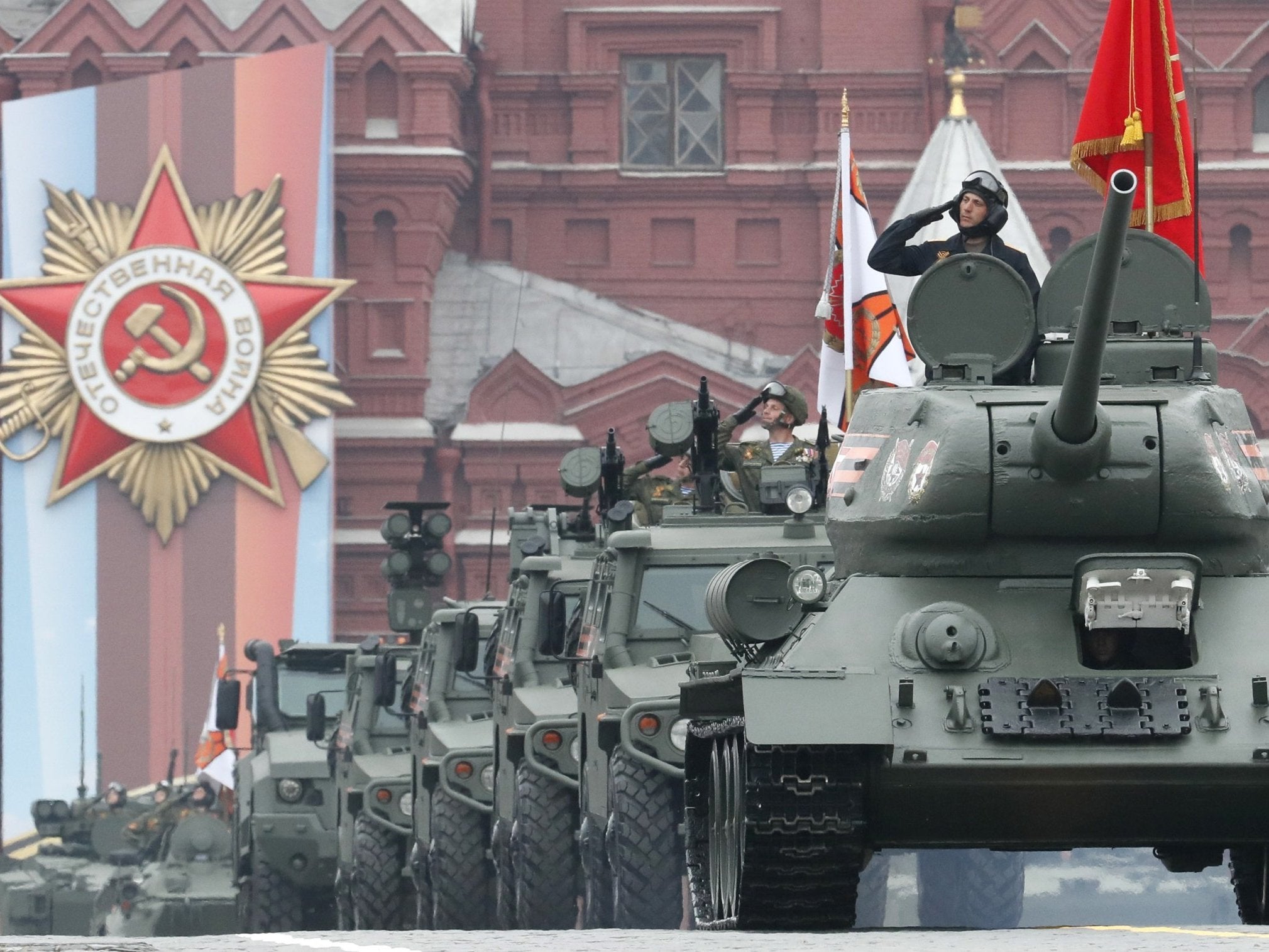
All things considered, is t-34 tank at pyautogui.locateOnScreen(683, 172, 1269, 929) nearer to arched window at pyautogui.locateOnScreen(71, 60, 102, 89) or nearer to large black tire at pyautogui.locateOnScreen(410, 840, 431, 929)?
large black tire at pyautogui.locateOnScreen(410, 840, 431, 929)

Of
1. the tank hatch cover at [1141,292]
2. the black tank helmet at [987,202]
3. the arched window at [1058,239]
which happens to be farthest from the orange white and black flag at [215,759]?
the tank hatch cover at [1141,292]

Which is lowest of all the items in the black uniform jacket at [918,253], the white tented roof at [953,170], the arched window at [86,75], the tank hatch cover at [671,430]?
the tank hatch cover at [671,430]

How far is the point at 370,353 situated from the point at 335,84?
11.3 feet

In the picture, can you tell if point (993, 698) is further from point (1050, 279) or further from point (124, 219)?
point (124, 219)

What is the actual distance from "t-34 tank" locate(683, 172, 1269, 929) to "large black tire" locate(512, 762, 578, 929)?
13.2ft

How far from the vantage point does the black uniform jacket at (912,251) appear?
10961 mm

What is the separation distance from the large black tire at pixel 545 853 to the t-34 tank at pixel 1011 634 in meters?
4.01

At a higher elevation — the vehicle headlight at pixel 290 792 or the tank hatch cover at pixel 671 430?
the tank hatch cover at pixel 671 430

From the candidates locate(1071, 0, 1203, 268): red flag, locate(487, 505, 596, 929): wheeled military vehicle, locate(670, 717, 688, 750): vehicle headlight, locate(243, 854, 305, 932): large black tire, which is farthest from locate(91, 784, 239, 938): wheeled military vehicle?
locate(1071, 0, 1203, 268): red flag

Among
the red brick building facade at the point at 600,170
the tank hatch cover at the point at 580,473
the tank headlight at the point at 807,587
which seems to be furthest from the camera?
the red brick building facade at the point at 600,170

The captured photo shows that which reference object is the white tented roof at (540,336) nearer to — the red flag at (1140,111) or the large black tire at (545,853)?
the large black tire at (545,853)

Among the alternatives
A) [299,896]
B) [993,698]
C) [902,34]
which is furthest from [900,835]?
[902,34]

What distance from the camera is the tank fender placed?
8617 millimetres

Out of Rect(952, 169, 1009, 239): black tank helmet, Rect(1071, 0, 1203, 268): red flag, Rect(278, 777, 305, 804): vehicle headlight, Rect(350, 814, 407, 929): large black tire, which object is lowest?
Rect(350, 814, 407, 929): large black tire
